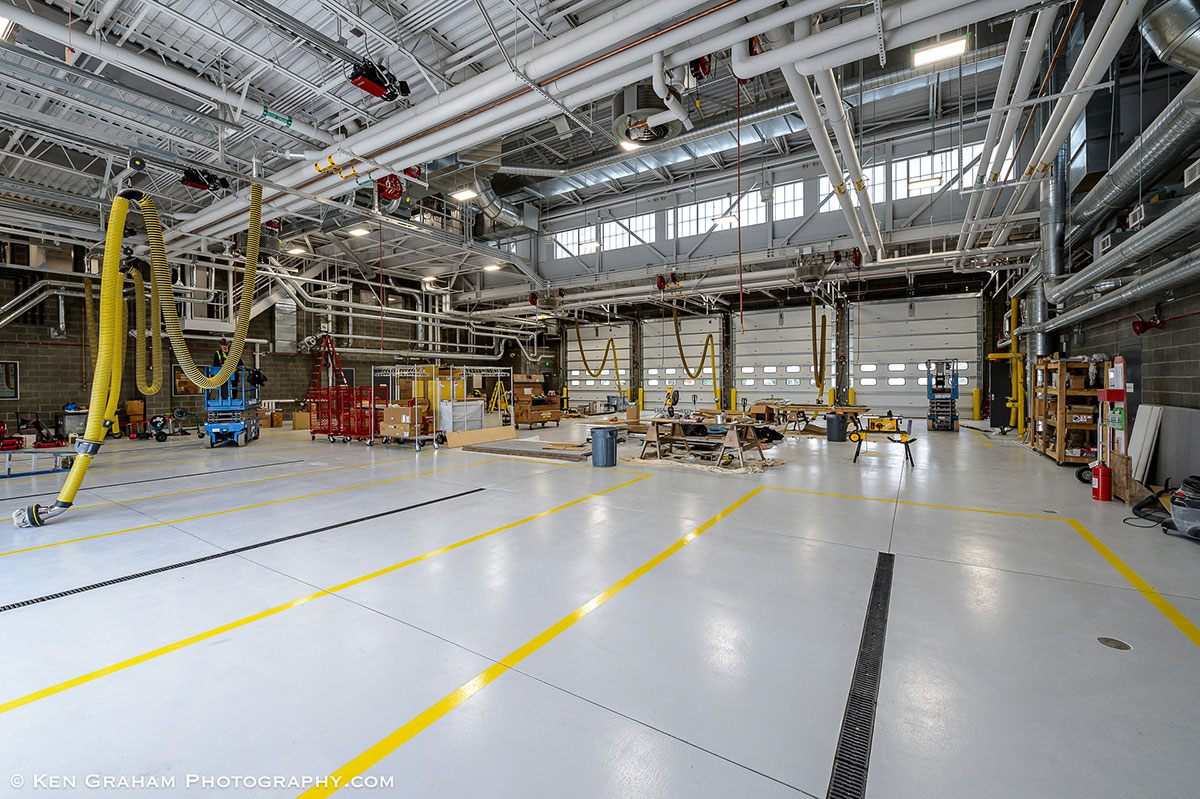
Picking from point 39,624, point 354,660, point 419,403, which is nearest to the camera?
point 354,660

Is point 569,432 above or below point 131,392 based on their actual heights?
below

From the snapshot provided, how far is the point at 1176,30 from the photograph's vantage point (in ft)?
17.3

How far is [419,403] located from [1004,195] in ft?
52.5

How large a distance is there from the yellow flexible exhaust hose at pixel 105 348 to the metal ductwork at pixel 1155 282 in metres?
13.6

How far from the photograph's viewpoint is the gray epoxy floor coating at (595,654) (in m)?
2.14

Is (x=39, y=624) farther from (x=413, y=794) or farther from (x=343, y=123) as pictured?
(x=343, y=123)

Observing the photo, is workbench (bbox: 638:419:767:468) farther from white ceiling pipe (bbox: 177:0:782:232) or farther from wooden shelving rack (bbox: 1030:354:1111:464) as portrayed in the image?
white ceiling pipe (bbox: 177:0:782:232)

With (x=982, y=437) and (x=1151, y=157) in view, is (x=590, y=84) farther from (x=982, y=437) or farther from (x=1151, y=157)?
(x=982, y=437)

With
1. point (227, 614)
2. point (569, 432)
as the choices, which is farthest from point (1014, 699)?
point (569, 432)

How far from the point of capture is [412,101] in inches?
332

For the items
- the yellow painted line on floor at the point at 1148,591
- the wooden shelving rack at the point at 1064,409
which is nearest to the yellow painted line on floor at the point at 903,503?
the yellow painted line on floor at the point at 1148,591

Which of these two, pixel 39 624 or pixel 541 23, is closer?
pixel 39 624

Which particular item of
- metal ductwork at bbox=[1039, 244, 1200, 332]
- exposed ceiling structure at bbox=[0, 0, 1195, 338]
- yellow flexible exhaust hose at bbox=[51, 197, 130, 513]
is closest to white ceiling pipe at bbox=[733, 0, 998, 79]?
exposed ceiling structure at bbox=[0, 0, 1195, 338]

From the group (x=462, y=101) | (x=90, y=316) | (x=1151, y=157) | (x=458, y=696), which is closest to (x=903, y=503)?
(x=1151, y=157)
